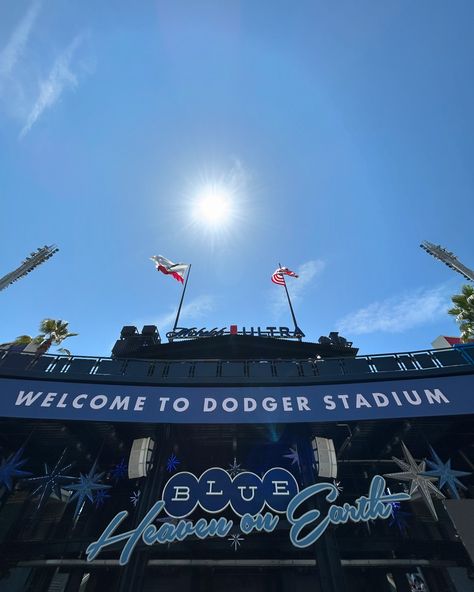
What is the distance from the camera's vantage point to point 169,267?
27766mm

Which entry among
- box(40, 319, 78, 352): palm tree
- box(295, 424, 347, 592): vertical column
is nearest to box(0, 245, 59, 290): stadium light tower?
box(40, 319, 78, 352): palm tree

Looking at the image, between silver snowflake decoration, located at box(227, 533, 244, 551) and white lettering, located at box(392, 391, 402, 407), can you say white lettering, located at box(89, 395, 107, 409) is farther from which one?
white lettering, located at box(392, 391, 402, 407)

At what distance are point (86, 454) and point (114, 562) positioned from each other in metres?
5.64

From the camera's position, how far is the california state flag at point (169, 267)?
27.5 m

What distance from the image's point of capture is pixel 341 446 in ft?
48.5

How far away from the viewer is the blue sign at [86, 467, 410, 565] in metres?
9.86

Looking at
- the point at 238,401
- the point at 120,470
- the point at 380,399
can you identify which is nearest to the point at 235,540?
the point at 238,401

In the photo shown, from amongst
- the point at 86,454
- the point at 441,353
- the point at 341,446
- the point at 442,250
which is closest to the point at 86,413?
the point at 86,454

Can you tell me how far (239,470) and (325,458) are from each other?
11.9 ft

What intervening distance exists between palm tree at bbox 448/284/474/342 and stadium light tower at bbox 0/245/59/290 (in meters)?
39.0

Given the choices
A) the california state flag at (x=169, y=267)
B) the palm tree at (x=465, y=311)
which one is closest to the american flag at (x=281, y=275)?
the california state flag at (x=169, y=267)

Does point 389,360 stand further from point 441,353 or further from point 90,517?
point 90,517

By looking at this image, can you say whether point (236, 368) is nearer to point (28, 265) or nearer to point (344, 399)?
point (344, 399)

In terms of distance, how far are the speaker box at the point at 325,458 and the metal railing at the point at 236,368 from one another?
250cm
